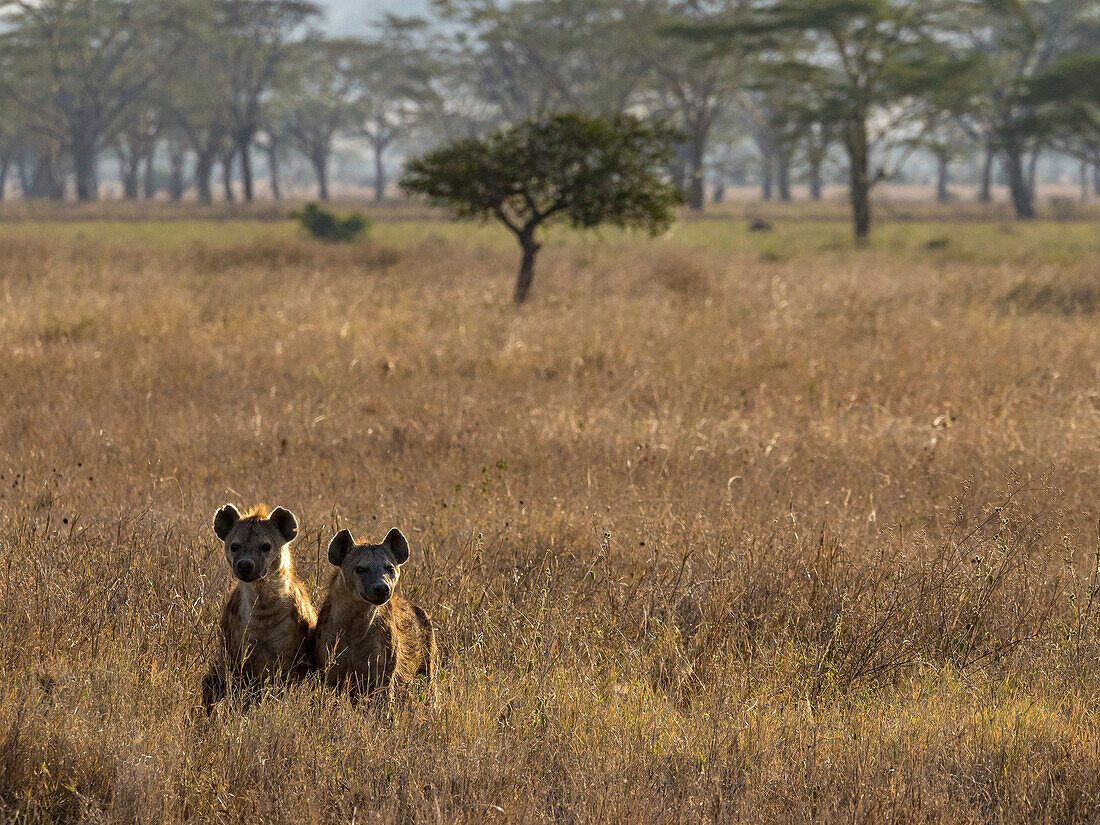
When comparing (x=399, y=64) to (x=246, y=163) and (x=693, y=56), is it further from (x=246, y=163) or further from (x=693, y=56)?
(x=693, y=56)

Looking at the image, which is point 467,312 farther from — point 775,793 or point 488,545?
point 775,793

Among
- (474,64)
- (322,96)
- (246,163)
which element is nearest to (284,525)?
(246,163)

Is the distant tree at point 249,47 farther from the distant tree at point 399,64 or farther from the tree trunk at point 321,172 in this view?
the tree trunk at point 321,172

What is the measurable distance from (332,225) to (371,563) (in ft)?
90.1

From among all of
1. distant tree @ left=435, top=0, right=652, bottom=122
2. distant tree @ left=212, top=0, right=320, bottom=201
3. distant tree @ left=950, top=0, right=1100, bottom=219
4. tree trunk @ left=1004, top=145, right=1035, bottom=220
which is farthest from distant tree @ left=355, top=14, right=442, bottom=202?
tree trunk @ left=1004, top=145, right=1035, bottom=220

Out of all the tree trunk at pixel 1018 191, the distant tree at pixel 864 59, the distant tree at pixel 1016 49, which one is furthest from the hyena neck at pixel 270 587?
the tree trunk at pixel 1018 191

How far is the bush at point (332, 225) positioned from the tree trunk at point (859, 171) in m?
14.7

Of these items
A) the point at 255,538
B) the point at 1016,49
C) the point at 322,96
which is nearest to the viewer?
the point at 255,538

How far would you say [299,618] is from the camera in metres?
3.64

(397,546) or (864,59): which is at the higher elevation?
(864,59)

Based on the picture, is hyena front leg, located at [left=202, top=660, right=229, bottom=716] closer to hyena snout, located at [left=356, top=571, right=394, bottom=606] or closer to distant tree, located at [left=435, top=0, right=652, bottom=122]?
hyena snout, located at [left=356, top=571, right=394, bottom=606]

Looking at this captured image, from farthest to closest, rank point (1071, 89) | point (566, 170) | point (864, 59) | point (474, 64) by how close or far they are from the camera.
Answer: point (474, 64), point (864, 59), point (1071, 89), point (566, 170)

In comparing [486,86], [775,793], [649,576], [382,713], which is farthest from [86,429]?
[486,86]

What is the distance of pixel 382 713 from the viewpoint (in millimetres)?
3639
